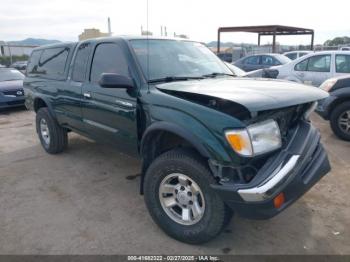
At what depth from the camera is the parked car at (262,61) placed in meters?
12.8

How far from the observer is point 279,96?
2.70 metres

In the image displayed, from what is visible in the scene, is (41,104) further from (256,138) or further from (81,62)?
(256,138)

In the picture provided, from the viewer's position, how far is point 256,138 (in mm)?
2635

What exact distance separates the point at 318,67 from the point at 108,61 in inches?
250

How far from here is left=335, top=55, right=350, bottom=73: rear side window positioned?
8.05m

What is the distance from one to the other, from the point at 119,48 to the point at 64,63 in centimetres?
153

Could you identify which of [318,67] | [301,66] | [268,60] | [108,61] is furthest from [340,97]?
[268,60]

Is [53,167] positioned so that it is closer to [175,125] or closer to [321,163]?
[175,125]

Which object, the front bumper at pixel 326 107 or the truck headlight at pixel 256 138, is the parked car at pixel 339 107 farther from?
the truck headlight at pixel 256 138

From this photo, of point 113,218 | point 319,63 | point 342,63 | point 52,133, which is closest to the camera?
point 113,218

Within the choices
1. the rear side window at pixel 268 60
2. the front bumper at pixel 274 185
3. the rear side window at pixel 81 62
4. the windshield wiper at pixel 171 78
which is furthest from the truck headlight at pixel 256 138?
the rear side window at pixel 268 60

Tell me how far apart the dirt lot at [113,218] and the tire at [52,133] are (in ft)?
1.06

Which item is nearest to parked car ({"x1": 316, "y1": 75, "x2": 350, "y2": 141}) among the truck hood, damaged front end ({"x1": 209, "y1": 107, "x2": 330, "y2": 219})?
the truck hood

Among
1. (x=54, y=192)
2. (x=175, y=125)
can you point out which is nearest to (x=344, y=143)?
(x=175, y=125)
